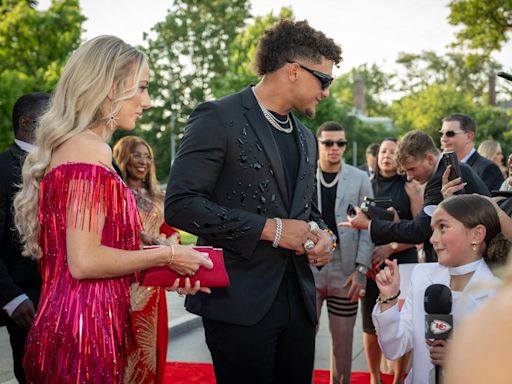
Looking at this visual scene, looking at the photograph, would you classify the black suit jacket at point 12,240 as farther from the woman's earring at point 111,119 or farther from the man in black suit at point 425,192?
the man in black suit at point 425,192

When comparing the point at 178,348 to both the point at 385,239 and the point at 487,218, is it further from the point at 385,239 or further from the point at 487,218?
the point at 487,218

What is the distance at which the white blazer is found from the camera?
3.88 metres

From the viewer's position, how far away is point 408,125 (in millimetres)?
65500

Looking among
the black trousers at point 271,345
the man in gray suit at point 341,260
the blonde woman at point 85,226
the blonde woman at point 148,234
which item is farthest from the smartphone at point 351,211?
the blonde woman at point 85,226

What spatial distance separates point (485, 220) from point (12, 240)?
2707 millimetres

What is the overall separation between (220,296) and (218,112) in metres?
Answer: 0.89

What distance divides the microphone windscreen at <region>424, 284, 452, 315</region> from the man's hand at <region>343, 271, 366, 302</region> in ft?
9.54

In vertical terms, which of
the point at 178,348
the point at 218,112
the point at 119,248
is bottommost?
the point at 178,348

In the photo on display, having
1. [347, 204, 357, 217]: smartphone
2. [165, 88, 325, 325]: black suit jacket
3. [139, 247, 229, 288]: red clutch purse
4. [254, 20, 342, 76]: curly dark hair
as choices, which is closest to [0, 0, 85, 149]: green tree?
[347, 204, 357, 217]: smartphone

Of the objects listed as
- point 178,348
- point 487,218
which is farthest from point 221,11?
point 487,218

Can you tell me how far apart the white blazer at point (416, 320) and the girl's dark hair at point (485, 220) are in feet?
0.31

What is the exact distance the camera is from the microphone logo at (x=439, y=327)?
3342mm

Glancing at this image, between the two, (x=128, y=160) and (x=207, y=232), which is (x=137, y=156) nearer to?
(x=128, y=160)

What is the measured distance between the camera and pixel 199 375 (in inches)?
284
